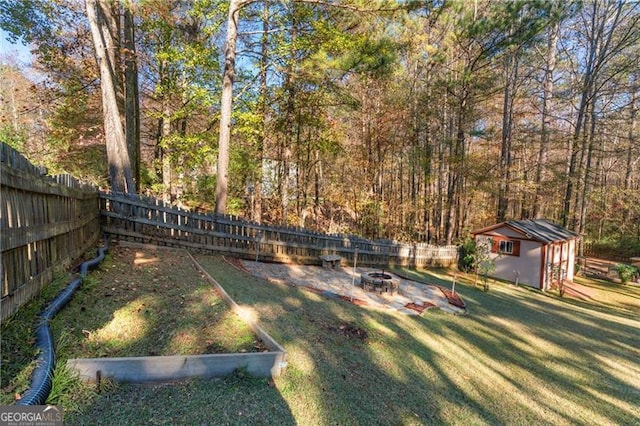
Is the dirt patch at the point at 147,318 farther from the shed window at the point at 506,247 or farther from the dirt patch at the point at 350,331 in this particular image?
the shed window at the point at 506,247

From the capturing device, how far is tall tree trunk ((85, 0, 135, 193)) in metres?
5.95

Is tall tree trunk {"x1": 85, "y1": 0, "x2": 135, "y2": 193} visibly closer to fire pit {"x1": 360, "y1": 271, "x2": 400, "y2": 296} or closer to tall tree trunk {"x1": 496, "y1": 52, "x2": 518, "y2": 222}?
fire pit {"x1": 360, "y1": 271, "x2": 400, "y2": 296}

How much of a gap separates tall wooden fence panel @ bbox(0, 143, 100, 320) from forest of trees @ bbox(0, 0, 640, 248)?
3475mm

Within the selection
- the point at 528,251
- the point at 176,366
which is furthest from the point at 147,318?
the point at 528,251

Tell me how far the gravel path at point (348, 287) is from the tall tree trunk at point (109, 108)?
132 inches

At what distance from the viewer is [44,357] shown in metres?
1.91

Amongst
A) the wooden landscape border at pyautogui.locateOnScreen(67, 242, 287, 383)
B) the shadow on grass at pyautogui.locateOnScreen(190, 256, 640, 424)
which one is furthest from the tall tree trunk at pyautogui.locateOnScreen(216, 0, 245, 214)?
the wooden landscape border at pyautogui.locateOnScreen(67, 242, 287, 383)

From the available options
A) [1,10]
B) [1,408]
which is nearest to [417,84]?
[1,10]

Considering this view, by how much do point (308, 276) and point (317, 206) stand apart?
30.5 ft

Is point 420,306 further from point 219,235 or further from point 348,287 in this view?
point 219,235

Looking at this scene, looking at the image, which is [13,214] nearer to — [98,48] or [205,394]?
[205,394]

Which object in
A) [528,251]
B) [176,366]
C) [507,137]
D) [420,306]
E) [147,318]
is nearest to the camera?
[176,366]

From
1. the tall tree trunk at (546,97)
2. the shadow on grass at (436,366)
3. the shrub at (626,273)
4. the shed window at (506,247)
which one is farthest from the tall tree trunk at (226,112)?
the shrub at (626,273)

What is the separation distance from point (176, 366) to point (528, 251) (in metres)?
13.5
